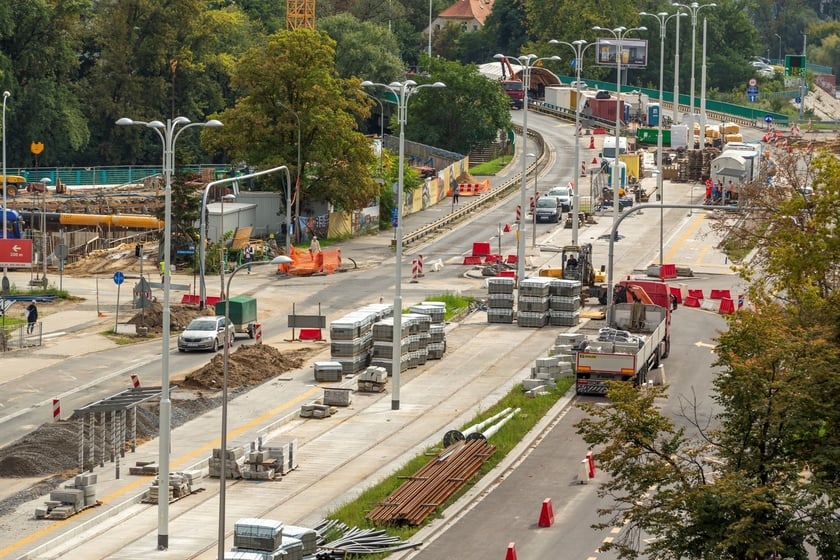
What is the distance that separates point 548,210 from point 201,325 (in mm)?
39112

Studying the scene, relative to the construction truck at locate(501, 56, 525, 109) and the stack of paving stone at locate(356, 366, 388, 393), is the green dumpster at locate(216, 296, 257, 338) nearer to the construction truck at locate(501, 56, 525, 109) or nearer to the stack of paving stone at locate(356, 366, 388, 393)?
the stack of paving stone at locate(356, 366, 388, 393)

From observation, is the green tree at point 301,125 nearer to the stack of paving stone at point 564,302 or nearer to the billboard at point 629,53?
the stack of paving stone at point 564,302

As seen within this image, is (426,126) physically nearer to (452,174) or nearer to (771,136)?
(452,174)

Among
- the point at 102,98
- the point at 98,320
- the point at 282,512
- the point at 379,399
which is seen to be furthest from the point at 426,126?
the point at 282,512

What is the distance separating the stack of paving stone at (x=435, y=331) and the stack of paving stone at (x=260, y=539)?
85.6 ft

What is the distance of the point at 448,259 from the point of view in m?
85.1

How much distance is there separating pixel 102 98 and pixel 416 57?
226 ft

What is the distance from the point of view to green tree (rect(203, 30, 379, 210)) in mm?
88938

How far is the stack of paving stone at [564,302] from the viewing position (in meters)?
65.0

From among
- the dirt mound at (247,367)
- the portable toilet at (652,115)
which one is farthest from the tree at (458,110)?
the dirt mound at (247,367)

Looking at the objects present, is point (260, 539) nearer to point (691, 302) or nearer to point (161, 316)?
point (161, 316)

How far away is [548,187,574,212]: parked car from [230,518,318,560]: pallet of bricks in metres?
66.3

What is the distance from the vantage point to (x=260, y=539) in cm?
3297

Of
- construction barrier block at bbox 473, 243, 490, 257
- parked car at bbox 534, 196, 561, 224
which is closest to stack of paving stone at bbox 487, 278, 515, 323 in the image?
construction barrier block at bbox 473, 243, 490, 257
